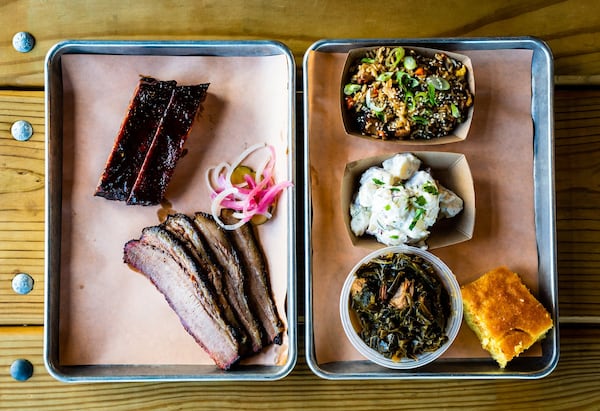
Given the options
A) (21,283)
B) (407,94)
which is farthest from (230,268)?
(407,94)

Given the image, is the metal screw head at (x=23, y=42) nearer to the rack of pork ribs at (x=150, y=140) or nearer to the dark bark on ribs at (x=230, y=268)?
the rack of pork ribs at (x=150, y=140)

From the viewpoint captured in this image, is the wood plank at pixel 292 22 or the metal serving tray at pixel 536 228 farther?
the wood plank at pixel 292 22

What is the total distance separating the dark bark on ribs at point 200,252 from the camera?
2.32 m

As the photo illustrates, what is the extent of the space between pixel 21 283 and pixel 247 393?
3.12ft

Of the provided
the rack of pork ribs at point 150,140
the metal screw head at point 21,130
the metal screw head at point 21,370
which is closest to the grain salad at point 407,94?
the rack of pork ribs at point 150,140

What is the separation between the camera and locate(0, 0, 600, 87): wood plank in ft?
7.86

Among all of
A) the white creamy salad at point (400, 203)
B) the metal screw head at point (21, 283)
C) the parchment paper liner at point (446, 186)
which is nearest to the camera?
the white creamy salad at point (400, 203)

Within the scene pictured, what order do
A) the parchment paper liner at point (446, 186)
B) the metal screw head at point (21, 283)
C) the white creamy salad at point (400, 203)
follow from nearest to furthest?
1. the white creamy salad at point (400, 203)
2. the parchment paper liner at point (446, 186)
3. the metal screw head at point (21, 283)

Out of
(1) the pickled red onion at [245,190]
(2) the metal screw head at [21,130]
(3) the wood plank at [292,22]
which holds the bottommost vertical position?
(1) the pickled red onion at [245,190]

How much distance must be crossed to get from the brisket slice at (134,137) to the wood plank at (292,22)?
0.85ft

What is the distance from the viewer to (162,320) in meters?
2.31

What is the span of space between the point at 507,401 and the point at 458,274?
555 mm

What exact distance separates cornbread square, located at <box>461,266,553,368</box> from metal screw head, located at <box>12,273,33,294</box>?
63.9 inches

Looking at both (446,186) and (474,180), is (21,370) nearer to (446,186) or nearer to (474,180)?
(446,186)
